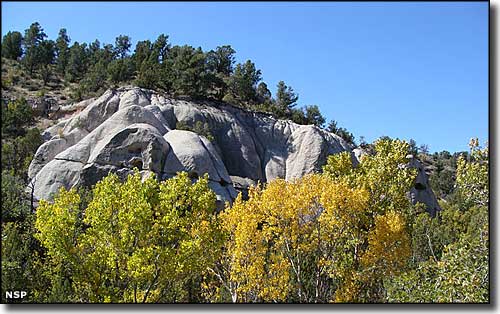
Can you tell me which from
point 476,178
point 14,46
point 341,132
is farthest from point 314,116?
point 476,178

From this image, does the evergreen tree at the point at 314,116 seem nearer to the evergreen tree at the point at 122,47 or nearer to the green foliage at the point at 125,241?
the evergreen tree at the point at 122,47

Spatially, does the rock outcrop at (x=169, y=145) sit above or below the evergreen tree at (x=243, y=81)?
below

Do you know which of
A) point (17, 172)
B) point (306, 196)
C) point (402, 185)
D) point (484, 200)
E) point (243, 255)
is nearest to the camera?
point (484, 200)

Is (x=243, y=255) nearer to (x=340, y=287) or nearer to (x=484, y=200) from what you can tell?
(x=340, y=287)

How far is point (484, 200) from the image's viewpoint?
602 cm

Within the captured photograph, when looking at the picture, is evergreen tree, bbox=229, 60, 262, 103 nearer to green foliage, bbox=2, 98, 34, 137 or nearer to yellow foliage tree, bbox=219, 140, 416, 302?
green foliage, bbox=2, 98, 34, 137


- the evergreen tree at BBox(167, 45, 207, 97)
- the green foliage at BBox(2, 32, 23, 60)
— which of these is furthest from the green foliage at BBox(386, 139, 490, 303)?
the green foliage at BBox(2, 32, 23, 60)

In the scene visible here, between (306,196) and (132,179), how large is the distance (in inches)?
124

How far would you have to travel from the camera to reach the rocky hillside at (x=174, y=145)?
55.2 ft

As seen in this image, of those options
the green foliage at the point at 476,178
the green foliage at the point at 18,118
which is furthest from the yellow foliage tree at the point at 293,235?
the green foliage at the point at 18,118

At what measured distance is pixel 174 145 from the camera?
18.5m

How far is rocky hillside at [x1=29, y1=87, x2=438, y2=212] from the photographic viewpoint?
55.2 feet

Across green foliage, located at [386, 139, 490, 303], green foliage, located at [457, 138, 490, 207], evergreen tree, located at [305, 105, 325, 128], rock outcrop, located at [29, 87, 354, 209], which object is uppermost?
evergreen tree, located at [305, 105, 325, 128]

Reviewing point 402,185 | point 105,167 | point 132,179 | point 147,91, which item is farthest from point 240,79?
point 132,179
